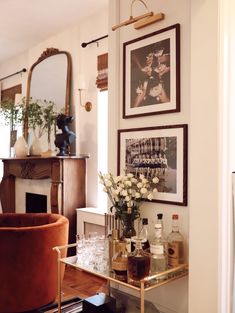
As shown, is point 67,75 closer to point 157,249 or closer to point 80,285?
point 80,285

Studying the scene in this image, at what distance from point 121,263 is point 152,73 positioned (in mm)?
1112

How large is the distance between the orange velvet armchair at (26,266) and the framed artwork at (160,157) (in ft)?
2.91

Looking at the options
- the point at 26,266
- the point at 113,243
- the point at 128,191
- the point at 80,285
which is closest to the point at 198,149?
the point at 128,191

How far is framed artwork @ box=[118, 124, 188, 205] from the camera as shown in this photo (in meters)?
1.88

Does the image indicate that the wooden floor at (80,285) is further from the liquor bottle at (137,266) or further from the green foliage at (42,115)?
the green foliage at (42,115)

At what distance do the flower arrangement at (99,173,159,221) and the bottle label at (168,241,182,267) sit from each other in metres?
0.28

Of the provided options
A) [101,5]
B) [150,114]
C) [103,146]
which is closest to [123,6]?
[150,114]

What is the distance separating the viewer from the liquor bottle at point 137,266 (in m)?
1.71

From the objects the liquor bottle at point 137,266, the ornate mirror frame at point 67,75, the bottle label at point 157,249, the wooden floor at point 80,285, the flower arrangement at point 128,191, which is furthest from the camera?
the ornate mirror frame at point 67,75

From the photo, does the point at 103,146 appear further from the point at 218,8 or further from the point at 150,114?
the point at 218,8

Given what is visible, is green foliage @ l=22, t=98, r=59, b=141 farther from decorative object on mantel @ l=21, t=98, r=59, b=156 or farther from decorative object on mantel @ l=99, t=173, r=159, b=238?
decorative object on mantel @ l=99, t=173, r=159, b=238

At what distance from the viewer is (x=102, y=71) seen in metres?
3.79

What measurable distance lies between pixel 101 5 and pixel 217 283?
3.09 metres

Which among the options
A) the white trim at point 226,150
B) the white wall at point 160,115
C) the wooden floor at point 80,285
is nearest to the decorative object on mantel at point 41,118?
the wooden floor at point 80,285
